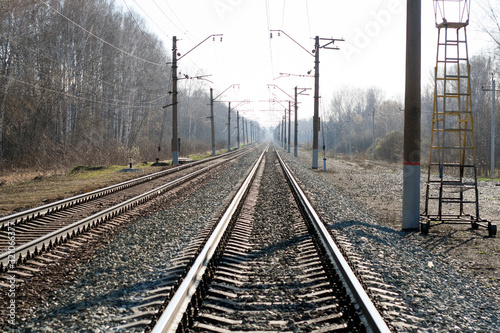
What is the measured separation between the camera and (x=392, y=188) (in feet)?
49.8

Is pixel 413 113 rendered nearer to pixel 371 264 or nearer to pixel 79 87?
pixel 371 264

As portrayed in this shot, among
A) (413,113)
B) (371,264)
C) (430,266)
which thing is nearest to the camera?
(371,264)

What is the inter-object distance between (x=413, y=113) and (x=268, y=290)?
203 inches

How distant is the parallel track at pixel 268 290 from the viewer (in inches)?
128

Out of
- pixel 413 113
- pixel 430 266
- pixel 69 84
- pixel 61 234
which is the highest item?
pixel 69 84

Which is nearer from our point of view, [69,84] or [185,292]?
[185,292]

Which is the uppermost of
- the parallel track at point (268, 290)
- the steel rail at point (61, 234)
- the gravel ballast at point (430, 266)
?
the steel rail at point (61, 234)

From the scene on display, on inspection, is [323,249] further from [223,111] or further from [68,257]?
[223,111]

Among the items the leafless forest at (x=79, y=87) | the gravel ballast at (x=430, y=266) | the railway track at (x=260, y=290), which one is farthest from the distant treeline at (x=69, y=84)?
the railway track at (x=260, y=290)

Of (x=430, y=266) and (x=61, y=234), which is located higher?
(x=61, y=234)

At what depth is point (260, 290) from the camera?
4145 millimetres

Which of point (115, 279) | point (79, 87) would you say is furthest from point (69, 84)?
point (115, 279)

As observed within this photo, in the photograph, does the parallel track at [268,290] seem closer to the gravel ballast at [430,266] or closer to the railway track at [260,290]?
the railway track at [260,290]

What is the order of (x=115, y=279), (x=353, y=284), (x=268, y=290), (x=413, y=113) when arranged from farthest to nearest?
(x=413, y=113), (x=115, y=279), (x=268, y=290), (x=353, y=284)
